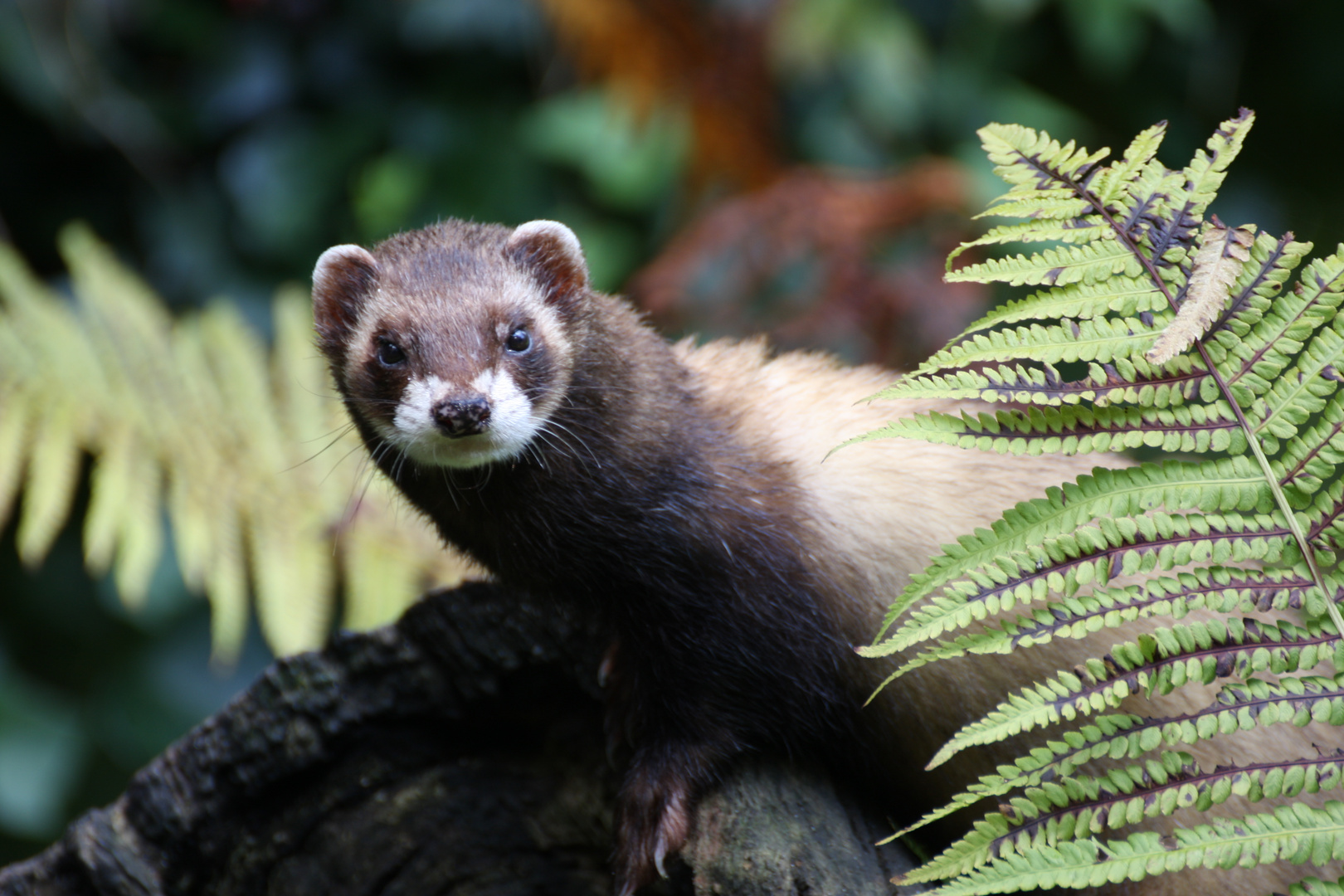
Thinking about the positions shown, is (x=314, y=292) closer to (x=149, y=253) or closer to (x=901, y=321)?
(x=901, y=321)

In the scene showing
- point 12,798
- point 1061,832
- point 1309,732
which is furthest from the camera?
point 12,798

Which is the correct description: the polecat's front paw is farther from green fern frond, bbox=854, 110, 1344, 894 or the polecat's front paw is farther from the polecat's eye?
the polecat's eye

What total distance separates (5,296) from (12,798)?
1864 millimetres

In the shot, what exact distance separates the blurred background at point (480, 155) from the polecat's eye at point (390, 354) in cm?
209

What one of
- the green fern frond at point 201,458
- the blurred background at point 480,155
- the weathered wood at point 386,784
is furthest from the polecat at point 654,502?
the blurred background at point 480,155

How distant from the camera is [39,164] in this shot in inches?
208

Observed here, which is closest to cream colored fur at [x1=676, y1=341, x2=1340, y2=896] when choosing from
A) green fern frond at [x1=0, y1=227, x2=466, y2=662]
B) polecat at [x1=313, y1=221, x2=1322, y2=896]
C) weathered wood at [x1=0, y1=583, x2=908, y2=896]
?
polecat at [x1=313, y1=221, x2=1322, y2=896]

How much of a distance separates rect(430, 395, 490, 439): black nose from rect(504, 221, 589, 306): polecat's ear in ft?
1.57

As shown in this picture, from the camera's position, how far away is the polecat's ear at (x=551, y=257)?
272cm

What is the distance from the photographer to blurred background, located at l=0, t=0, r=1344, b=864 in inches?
183

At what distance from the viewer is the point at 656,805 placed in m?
2.34

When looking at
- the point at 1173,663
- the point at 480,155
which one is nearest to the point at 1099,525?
the point at 1173,663

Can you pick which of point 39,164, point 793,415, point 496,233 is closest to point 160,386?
point 39,164

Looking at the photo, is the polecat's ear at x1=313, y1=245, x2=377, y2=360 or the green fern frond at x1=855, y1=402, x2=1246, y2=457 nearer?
the green fern frond at x1=855, y1=402, x2=1246, y2=457
